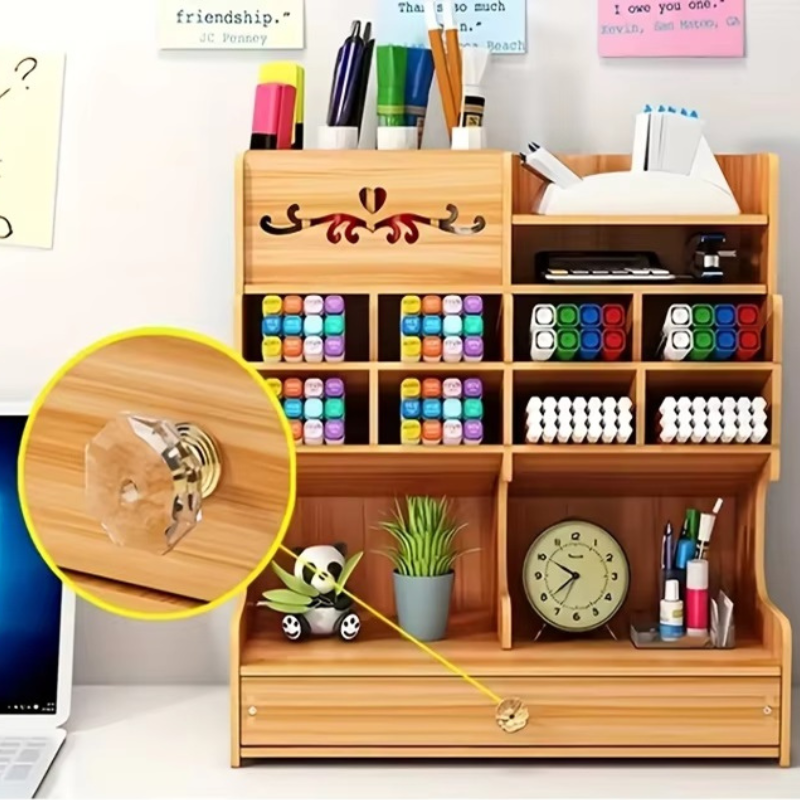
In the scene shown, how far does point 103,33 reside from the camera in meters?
1.49

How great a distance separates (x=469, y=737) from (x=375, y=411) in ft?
1.08

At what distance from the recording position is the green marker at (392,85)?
4.55ft

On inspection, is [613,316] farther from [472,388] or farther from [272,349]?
[272,349]

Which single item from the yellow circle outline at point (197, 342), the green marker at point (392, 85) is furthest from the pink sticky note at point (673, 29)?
the yellow circle outline at point (197, 342)

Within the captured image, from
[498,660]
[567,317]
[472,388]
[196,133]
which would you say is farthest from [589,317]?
[196,133]

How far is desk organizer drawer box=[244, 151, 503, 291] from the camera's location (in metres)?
1.35

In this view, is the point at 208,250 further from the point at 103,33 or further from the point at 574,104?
the point at 574,104

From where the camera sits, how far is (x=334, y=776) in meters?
1.28

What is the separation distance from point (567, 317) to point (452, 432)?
161 mm

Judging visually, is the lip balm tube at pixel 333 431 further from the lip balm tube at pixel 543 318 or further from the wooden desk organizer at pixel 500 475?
the lip balm tube at pixel 543 318

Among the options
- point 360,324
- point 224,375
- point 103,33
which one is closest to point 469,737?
point 360,324

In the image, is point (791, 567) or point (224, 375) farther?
point (791, 567)

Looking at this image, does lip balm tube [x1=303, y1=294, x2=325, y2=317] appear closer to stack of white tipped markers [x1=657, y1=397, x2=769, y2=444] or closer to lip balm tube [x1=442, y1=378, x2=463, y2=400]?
lip balm tube [x1=442, y1=378, x2=463, y2=400]

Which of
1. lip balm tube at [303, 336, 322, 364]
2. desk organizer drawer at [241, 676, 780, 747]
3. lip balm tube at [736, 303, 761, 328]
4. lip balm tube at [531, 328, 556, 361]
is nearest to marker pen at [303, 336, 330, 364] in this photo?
lip balm tube at [303, 336, 322, 364]
